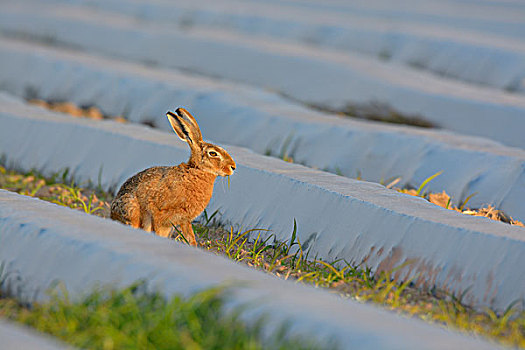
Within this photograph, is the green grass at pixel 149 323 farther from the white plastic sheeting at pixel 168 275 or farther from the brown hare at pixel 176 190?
the brown hare at pixel 176 190

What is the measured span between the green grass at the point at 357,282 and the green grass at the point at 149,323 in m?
1.23

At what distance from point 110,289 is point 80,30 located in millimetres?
12436

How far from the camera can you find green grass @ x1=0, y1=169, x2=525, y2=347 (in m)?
4.45

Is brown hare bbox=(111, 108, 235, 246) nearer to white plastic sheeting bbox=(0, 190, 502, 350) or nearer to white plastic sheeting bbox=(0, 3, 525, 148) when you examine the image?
white plastic sheeting bbox=(0, 190, 502, 350)

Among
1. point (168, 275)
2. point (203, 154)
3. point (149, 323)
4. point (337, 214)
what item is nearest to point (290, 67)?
point (337, 214)

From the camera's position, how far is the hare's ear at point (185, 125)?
214 inches

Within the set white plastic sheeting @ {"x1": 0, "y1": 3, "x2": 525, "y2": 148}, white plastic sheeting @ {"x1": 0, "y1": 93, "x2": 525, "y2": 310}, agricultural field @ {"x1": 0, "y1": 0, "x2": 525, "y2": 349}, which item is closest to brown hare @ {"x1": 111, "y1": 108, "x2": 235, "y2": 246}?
agricultural field @ {"x1": 0, "y1": 0, "x2": 525, "y2": 349}

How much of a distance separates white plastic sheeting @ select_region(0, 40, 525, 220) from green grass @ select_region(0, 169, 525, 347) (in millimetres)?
2043

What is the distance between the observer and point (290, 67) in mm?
12570

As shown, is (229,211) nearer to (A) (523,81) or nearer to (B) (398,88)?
(B) (398,88)

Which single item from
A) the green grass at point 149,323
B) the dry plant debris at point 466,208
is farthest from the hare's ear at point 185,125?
the dry plant debris at point 466,208

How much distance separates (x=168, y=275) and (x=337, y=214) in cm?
199

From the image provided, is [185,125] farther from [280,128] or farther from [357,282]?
[280,128]

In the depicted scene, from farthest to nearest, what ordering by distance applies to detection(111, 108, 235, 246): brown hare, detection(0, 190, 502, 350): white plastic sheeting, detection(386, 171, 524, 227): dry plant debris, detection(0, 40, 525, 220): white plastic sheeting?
1. detection(0, 40, 525, 220): white plastic sheeting
2. detection(386, 171, 524, 227): dry plant debris
3. detection(111, 108, 235, 246): brown hare
4. detection(0, 190, 502, 350): white plastic sheeting
